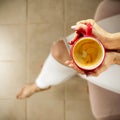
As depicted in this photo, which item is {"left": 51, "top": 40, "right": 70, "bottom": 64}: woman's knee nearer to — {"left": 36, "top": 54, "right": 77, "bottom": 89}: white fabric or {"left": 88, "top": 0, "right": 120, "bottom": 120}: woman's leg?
{"left": 36, "top": 54, "right": 77, "bottom": 89}: white fabric

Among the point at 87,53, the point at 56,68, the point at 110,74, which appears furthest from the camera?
the point at 56,68

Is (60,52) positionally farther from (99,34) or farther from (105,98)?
(99,34)

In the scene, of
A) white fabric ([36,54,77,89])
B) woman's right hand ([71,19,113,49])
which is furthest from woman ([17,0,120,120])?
woman's right hand ([71,19,113,49])

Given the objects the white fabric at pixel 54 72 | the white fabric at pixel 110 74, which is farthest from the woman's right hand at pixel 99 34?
the white fabric at pixel 54 72

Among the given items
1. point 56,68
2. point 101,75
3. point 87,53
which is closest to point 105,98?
point 101,75

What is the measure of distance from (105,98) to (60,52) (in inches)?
10.3

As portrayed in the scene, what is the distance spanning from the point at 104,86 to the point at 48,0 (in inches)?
29.6

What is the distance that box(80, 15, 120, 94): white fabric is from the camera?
3.10ft

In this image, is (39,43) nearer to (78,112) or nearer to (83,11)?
(83,11)

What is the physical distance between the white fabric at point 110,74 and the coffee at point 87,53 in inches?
14.6

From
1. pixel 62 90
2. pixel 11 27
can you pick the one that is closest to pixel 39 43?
pixel 11 27

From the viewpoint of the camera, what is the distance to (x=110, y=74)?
99 cm

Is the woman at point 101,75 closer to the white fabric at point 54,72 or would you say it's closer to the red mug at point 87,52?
the white fabric at point 54,72

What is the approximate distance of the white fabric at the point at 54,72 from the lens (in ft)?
3.56
